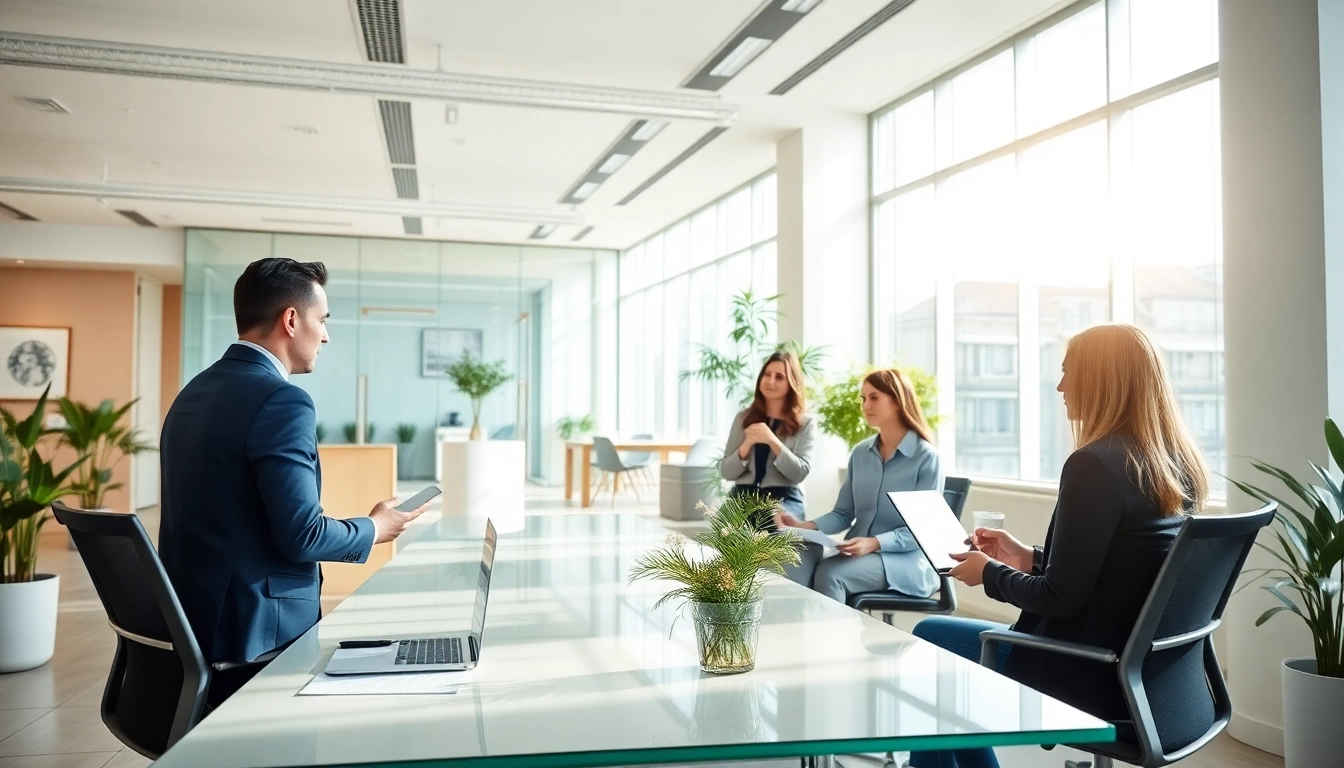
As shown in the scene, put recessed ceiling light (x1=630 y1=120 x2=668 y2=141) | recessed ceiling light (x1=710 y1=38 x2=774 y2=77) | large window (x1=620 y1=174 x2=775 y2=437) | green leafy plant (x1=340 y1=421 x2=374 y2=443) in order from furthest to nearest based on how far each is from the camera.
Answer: green leafy plant (x1=340 y1=421 x2=374 y2=443)
large window (x1=620 y1=174 x2=775 y2=437)
recessed ceiling light (x1=630 y1=120 x2=668 y2=141)
recessed ceiling light (x1=710 y1=38 x2=774 y2=77)

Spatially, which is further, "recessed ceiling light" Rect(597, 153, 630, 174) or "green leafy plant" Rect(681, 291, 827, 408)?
"recessed ceiling light" Rect(597, 153, 630, 174)

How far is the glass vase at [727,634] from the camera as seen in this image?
149 cm

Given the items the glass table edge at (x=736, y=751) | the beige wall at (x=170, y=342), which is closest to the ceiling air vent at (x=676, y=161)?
the glass table edge at (x=736, y=751)

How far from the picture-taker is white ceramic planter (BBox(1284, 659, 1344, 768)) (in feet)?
9.50

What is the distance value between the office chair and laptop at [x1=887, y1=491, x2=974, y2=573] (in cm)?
156

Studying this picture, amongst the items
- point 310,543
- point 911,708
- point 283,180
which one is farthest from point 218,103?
point 911,708

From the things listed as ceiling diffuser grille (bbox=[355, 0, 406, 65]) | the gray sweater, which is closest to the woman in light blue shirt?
the gray sweater

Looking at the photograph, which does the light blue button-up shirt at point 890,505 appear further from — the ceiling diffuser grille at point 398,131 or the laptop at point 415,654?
the ceiling diffuser grille at point 398,131

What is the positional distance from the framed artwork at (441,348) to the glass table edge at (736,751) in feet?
39.9

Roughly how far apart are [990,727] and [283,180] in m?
9.89

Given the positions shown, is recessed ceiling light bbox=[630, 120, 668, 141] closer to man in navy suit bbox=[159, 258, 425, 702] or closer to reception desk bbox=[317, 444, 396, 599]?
reception desk bbox=[317, 444, 396, 599]

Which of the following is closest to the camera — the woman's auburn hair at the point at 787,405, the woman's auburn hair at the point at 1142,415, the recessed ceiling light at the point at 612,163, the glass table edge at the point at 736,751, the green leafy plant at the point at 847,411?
the glass table edge at the point at 736,751

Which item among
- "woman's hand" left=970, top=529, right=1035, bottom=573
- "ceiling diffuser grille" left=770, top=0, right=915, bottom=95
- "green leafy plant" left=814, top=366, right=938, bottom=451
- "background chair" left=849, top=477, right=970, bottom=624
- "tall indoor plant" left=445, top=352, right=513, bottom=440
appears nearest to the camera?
"woman's hand" left=970, top=529, right=1035, bottom=573

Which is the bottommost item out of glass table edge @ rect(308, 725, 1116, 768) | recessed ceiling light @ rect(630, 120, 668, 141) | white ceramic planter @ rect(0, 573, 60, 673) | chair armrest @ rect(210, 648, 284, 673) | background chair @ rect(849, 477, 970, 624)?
white ceramic planter @ rect(0, 573, 60, 673)
